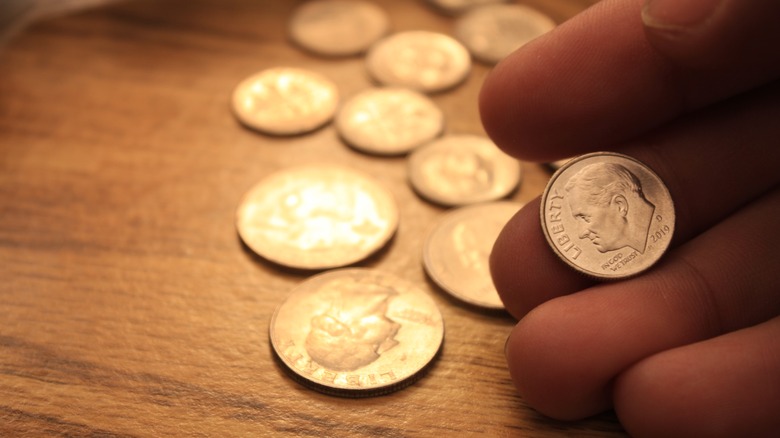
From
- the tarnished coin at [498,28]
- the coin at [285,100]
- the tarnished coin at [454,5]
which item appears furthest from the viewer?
the tarnished coin at [454,5]

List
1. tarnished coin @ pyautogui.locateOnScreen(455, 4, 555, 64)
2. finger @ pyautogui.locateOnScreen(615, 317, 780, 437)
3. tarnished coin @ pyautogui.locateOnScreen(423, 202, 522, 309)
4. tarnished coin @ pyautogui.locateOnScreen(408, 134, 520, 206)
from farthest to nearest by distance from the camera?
1. tarnished coin @ pyautogui.locateOnScreen(455, 4, 555, 64)
2. tarnished coin @ pyautogui.locateOnScreen(408, 134, 520, 206)
3. tarnished coin @ pyautogui.locateOnScreen(423, 202, 522, 309)
4. finger @ pyautogui.locateOnScreen(615, 317, 780, 437)

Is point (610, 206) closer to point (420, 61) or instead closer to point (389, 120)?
point (389, 120)

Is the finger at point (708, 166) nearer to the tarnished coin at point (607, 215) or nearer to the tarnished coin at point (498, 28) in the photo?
the tarnished coin at point (607, 215)

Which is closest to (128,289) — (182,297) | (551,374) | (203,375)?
(182,297)

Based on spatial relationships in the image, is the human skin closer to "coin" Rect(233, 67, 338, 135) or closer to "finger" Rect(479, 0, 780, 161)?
"finger" Rect(479, 0, 780, 161)

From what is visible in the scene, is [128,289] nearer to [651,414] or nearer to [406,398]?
[406,398]

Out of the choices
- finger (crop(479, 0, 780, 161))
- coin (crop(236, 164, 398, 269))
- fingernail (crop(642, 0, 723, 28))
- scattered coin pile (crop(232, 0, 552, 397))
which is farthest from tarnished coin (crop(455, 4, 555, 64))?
fingernail (crop(642, 0, 723, 28))

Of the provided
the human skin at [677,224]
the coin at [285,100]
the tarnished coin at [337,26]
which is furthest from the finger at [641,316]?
the tarnished coin at [337,26]
